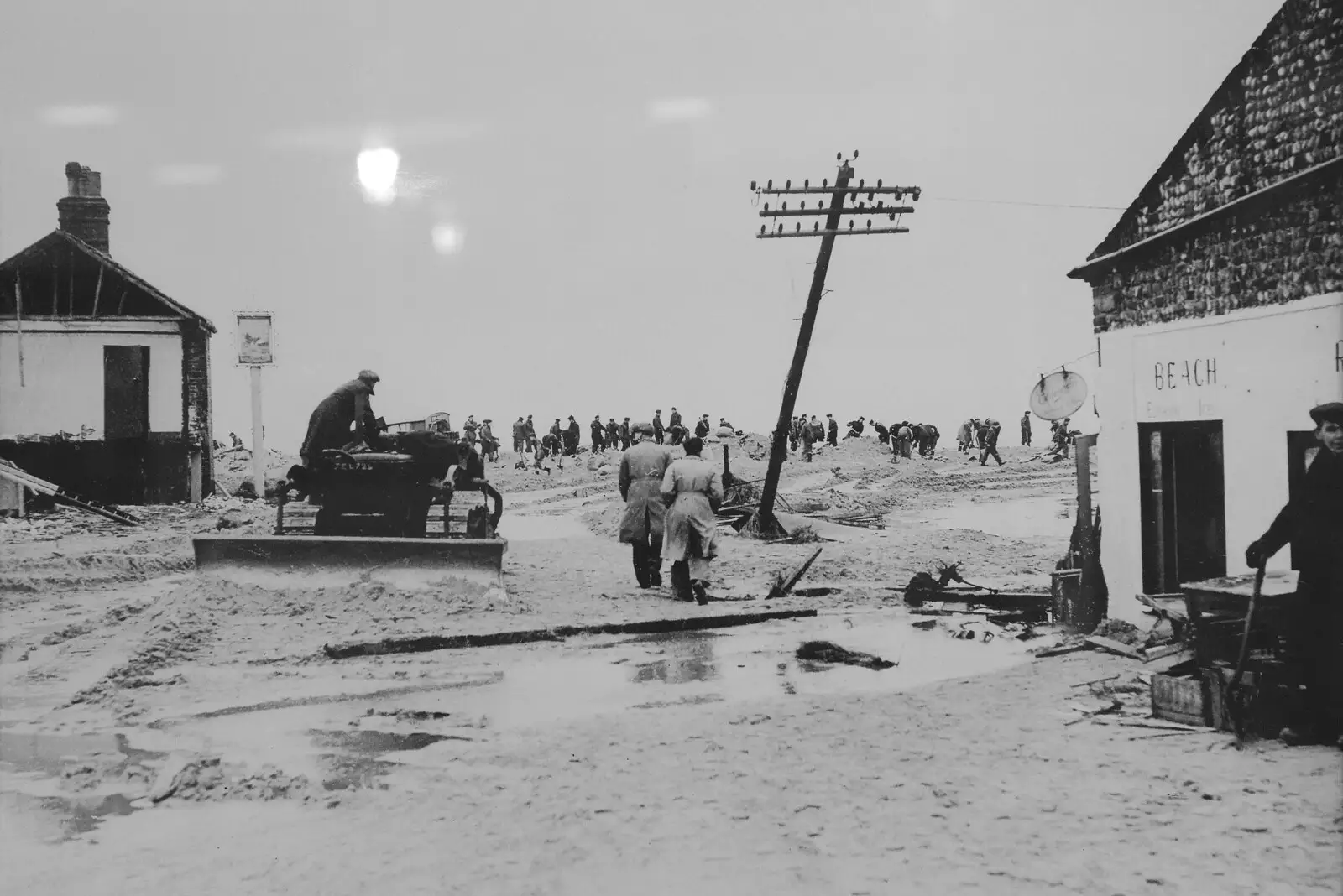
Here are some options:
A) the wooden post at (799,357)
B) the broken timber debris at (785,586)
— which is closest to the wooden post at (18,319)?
the broken timber debris at (785,586)

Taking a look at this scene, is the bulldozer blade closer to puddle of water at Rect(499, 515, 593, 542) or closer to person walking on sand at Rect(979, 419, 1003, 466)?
puddle of water at Rect(499, 515, 593, 542)

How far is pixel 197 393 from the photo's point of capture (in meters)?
21.3

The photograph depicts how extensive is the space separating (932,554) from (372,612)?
30.2 ft

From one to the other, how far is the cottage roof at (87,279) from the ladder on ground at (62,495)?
381 cm

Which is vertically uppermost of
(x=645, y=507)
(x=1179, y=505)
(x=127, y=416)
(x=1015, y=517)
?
(x=127, y=416)

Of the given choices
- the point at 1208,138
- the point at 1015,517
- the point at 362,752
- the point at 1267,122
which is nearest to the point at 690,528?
the point at 362,752

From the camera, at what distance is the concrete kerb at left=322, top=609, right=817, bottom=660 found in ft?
26.3

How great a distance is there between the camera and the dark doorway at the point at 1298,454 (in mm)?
6461

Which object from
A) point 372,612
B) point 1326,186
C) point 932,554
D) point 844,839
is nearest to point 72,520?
point 372,612

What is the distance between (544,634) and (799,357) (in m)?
10.3

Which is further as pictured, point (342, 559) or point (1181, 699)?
point (342, 559)

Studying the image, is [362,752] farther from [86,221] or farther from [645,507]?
[86,221]

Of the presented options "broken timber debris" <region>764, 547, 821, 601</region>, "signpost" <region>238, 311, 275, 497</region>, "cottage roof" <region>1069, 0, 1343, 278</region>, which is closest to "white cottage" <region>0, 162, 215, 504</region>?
"signpost" <region>238, 311, 275, 497</region>

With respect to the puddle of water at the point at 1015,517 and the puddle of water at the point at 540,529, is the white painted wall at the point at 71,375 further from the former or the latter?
the puddle of water at the point at 1015,517
